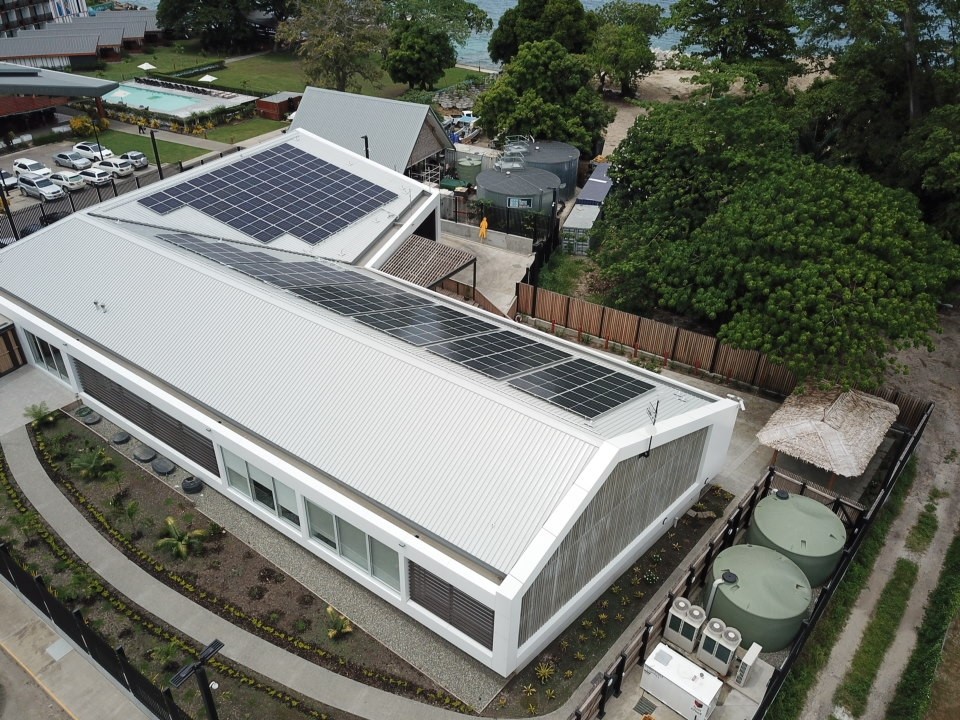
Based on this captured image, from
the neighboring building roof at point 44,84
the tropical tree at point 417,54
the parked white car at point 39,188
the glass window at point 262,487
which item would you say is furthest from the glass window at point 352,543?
the tropical tree at point 417,54

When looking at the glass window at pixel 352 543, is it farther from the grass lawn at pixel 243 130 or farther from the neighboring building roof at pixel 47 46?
the neighboring building roof at pixel 47 46

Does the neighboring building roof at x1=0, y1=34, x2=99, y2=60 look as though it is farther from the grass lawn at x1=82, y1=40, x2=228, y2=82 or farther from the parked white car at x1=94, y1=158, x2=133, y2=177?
the parked white car at x1=94, y1=158, x2=133, y2=177

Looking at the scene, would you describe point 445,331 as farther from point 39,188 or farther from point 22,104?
point 22,104

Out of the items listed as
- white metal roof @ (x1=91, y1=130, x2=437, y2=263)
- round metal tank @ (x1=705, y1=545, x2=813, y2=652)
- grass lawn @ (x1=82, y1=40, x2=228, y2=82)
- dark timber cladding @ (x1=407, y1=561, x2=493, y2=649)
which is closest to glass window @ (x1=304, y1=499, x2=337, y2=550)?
dark timber cladding @ (x1=407, y1=561, x2=493, y2=649)

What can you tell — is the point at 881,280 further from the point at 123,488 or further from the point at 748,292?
the point at 123,488

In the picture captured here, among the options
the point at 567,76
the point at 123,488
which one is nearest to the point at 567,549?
the point at 123,488

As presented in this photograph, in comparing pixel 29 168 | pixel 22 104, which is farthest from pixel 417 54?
pixel 29 168
